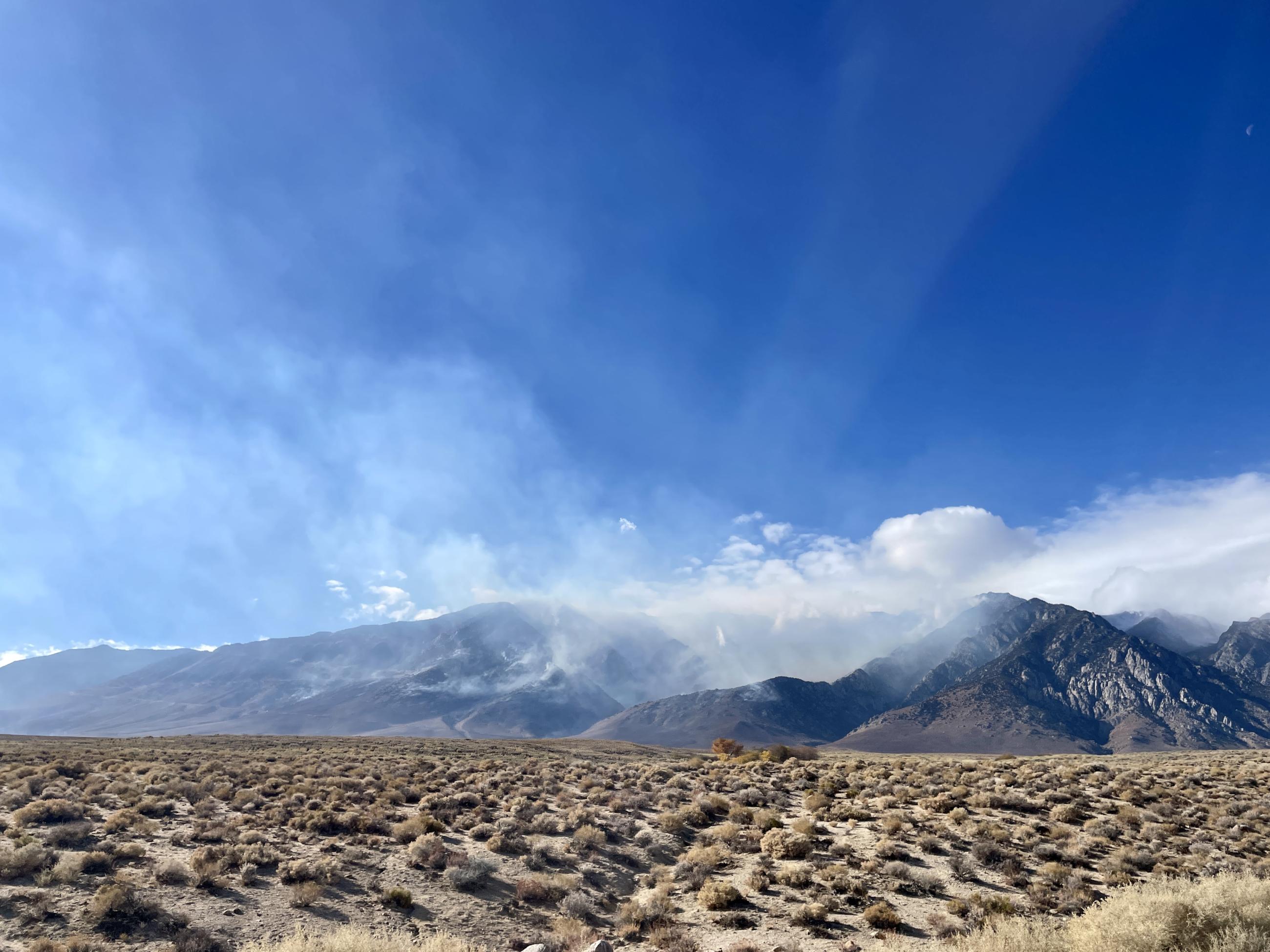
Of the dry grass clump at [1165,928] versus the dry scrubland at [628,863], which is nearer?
the dry grass clump at [1165,928]

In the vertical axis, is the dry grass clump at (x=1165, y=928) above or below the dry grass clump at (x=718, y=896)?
above

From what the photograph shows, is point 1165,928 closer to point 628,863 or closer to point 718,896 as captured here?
point 718,896

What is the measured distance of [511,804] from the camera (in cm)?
2700

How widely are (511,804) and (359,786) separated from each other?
880cm

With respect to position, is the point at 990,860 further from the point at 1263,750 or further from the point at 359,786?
the point at 1263,750

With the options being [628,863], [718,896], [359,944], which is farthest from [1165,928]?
[628,863]

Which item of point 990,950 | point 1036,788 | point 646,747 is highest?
point 990,950

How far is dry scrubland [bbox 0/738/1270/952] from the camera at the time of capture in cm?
1354

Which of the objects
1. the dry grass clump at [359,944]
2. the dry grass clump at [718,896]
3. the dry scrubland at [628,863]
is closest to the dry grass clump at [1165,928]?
the dry scrubland at [628,863]

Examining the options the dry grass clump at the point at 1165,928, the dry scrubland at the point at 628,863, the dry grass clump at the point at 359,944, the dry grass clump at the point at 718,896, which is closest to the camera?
the dry grass clump at the point at 1165,928

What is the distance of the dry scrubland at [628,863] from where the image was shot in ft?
44.4

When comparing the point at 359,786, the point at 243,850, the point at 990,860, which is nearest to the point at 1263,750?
the point at 990,860

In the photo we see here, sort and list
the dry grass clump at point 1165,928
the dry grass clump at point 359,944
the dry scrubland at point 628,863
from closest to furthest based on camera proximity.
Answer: the dry grass clump at point 1165,928 → the dry grass clump at point 359,944 → the dry scrubland at point 628,863

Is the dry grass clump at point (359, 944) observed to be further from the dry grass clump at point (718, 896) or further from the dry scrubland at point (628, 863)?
the dry grass clump at point (718, 896)
